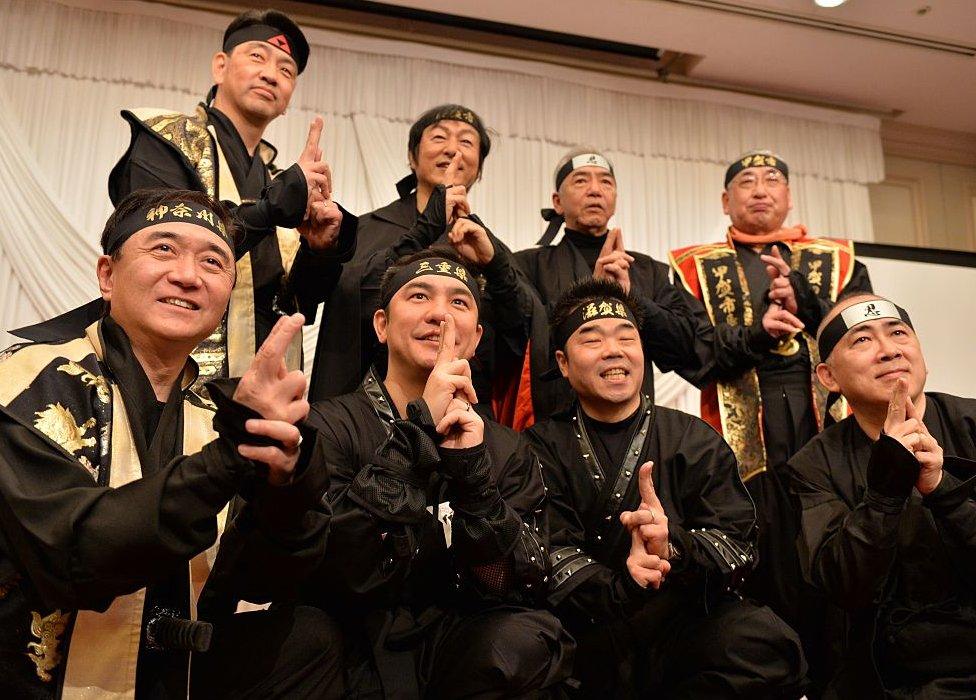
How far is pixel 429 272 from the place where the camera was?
2586 mm

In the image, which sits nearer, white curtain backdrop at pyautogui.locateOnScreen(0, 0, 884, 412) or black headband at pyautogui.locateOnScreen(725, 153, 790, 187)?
A: black headband at pyautogui.locateOnScreen(725, 153, 790, 187)

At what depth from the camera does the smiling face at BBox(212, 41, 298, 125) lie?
2.94 metres

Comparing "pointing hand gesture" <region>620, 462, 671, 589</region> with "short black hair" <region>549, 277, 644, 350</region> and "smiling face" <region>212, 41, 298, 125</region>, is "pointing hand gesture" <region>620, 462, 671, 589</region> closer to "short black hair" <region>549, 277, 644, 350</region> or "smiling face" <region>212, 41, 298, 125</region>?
"short black hair" <region>549, 277, 644, 350</region>

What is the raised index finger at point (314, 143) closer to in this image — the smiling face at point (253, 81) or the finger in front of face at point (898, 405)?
the smiling face at point (253, 81)

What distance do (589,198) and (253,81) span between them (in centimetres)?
126

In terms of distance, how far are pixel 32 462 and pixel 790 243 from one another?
298cm

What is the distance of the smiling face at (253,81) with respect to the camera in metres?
2.94

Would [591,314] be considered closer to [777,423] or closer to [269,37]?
[777,423]

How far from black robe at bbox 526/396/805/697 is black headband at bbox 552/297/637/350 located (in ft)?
0.81

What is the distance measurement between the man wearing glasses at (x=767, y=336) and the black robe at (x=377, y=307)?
75 cm

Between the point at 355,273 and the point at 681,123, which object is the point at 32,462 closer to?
the point at 355,273

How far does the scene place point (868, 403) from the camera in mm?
2723

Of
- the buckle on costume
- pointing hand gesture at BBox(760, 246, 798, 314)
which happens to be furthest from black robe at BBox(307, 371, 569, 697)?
pointing hand gesture at BBox(760, 246, 798, 314)

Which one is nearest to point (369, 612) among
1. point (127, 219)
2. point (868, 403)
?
point (127, 219)
